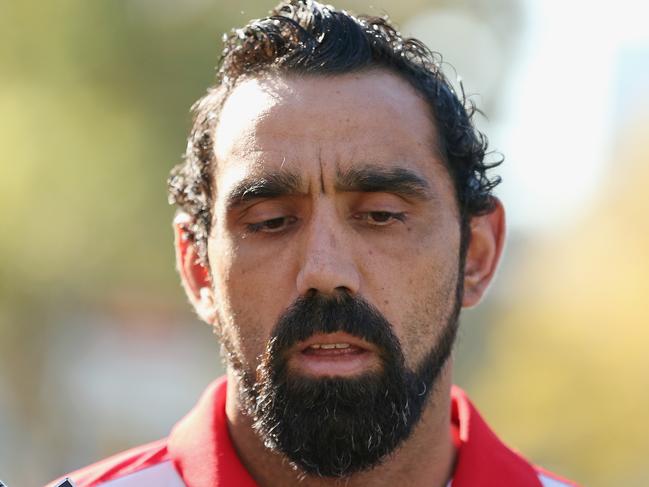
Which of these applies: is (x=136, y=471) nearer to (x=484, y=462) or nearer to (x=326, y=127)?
(x=484, y=462)

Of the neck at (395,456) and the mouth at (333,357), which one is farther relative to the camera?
the neck at (395,456)

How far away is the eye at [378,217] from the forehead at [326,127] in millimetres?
141

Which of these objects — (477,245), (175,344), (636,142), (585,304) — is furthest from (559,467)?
(477,245)

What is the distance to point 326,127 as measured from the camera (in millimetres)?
3717

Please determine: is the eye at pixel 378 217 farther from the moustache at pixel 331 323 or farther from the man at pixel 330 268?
the moustache at pixel 331 323

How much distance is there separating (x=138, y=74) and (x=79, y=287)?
2740mm

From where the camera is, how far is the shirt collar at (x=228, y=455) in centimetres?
376

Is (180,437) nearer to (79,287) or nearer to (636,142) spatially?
(79,287)

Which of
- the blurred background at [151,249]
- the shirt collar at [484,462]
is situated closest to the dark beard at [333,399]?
the shirt collar at [484,462]

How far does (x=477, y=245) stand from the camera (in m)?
4.16

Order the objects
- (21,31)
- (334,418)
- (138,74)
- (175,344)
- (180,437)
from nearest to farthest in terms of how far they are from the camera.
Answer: (334,418) < (180,437) < (21,31) < (138,74) < (175,344)

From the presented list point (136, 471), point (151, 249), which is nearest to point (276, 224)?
point (136, 471)

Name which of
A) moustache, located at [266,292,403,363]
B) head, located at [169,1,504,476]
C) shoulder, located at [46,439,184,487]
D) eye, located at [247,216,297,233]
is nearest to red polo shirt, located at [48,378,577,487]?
shoulder, located at [46,439,184,487]

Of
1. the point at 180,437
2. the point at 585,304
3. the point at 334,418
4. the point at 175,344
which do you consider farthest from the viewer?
the point at 175,344
